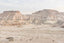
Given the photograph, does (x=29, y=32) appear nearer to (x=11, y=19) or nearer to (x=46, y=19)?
(x=11, y=19)

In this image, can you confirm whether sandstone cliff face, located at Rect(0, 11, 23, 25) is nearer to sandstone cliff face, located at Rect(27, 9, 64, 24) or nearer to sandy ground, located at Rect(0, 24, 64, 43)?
sandstone cliff face, located at Rect(27, 9, 64, 24)

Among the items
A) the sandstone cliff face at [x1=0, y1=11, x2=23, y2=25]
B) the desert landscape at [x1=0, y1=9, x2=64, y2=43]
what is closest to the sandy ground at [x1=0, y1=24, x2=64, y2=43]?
the desert landscape at [x1=0, y1=9, x2=64, y2=43]

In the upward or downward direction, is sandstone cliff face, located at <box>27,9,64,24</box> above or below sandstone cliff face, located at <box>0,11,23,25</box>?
below

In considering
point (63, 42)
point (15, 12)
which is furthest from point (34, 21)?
point (63, 42)

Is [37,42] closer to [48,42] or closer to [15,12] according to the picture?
[48,42]

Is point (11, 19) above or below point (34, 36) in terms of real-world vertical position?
below

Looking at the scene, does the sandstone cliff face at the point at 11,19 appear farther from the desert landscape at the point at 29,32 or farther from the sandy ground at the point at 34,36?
the sandy ground at the point at 34,36

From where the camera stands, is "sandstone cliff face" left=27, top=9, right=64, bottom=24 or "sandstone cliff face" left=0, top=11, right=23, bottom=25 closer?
"sandstone cliff face" left=0, top=11, right=23, bottom=25

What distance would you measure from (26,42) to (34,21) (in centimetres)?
6836

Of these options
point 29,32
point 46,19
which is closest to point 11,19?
point 46,19

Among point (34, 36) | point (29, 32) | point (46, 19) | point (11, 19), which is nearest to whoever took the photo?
point (34, 36)

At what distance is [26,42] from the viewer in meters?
13.2

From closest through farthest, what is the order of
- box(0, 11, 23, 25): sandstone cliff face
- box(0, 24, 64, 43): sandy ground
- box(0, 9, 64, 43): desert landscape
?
box(0, 24, 64, 43): sandy ground
box(0, 9, 64, 43): desert landscape
box(0, 11, 23, 25): sandstone cliff face

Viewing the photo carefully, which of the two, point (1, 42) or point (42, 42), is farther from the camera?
point (42, 42)
